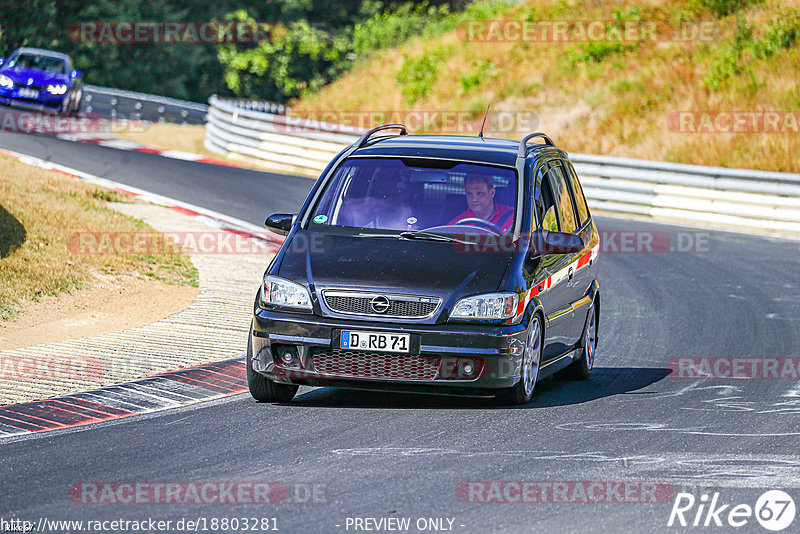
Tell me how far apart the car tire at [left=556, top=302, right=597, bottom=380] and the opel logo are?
2.55 metres

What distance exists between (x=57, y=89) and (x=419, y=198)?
925 inches

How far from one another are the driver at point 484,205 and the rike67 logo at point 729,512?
3192mm

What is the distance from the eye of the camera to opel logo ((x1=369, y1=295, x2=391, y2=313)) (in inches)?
321

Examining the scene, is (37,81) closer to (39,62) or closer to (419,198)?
(39,62)

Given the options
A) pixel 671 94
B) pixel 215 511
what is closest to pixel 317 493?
pixel 215 511

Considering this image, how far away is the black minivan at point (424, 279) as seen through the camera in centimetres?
816

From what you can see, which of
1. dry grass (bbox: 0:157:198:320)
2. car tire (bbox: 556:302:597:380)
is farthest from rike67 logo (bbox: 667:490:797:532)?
dry grass (bbox: 0:157:198:320)

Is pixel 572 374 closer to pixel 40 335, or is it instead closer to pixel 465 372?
pixel 465 372

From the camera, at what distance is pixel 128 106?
125 feet

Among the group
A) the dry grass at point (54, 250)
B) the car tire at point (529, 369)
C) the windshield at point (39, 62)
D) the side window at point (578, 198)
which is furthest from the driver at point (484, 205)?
the windshield at point (39, 62)

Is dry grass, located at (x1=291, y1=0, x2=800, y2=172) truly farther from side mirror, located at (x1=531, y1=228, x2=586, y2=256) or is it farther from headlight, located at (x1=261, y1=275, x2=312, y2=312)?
headlight, located at (x1=261, y1=275, x2=312, y2=312)

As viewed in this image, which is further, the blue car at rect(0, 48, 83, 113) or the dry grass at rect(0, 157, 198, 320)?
the blue car at rect(0, 48, 83, 113)

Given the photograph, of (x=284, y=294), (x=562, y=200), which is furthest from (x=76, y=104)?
(x=284, y=294)

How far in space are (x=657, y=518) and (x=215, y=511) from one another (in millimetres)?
2110
